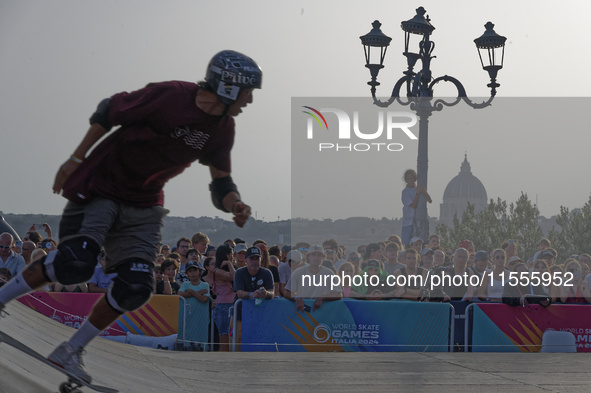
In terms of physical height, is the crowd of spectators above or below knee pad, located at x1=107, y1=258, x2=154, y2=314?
below

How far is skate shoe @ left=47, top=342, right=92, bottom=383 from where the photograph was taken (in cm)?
435

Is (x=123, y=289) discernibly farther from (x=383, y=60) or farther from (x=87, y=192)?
(x=383, y=60)

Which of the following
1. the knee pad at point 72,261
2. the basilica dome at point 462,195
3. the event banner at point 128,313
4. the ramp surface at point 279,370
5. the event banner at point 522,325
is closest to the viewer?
the knee pad at point 72,261

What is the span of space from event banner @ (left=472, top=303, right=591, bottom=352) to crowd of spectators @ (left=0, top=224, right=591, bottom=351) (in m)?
0.16

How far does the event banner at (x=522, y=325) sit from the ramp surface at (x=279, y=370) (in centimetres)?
196

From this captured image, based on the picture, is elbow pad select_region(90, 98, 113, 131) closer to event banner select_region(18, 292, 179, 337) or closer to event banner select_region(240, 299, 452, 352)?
event banner select_region(240, 299, 452, 352)

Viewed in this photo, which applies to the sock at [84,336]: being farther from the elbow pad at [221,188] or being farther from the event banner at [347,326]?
the event banner at [347,326]

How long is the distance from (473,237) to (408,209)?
72924 millimetres

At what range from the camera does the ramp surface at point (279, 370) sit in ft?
17.3

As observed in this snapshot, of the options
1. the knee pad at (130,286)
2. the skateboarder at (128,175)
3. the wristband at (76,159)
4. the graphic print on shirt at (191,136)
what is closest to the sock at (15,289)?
the skateboarder at (128,175)

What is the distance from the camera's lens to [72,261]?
4.32m

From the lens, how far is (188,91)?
449 centimetres

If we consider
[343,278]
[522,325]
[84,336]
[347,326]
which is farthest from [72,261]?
[522,325]

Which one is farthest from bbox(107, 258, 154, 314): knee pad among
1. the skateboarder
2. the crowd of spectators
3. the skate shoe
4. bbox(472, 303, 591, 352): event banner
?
bbox(472, 303, 591, 352): event banner
